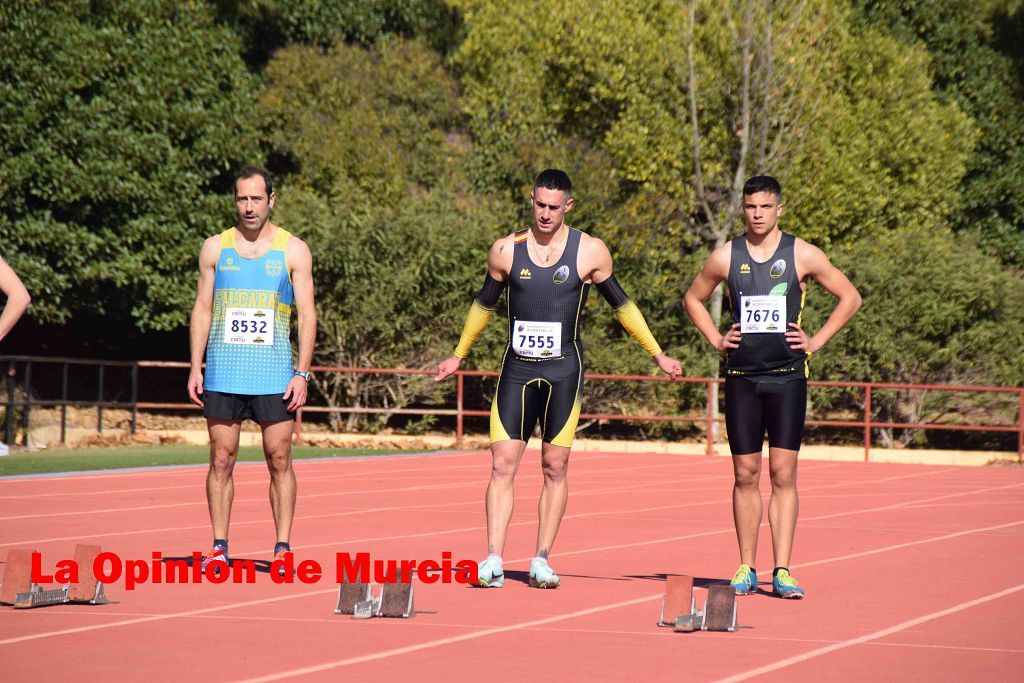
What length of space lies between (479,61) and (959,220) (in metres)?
13.1

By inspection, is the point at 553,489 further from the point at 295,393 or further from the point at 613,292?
the point at 295,393

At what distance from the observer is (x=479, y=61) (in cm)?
4219

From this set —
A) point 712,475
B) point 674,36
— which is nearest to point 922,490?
point 712,475

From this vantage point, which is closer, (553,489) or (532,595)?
(532,595)

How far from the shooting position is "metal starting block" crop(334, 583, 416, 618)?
7.62 m

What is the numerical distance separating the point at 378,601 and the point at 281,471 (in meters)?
1.82

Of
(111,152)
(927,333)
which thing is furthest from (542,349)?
(111,152)

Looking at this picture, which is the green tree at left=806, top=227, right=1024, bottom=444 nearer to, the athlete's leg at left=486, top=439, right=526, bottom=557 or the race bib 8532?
the athlete's leg at left=486, top=439, right=526, bottom=557

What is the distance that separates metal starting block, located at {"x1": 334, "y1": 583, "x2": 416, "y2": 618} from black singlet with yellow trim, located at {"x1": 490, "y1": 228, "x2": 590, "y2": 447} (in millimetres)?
1718

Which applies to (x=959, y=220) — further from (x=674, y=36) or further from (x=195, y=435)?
(x=195, y=435)

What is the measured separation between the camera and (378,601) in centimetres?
769

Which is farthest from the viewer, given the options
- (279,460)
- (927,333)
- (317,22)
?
(317,22)

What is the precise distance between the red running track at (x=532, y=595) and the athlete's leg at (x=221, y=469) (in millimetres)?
411

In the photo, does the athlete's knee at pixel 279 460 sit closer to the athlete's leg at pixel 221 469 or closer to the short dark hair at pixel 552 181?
the athlete's leg at pixel 221 469
